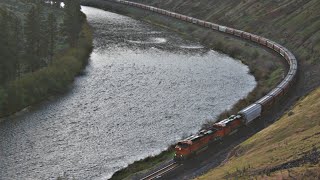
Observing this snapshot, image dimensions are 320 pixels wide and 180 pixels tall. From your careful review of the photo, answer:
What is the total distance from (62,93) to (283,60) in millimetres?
50939

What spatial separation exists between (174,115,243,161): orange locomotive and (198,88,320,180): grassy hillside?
14.3ft

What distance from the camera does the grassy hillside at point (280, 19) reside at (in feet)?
313

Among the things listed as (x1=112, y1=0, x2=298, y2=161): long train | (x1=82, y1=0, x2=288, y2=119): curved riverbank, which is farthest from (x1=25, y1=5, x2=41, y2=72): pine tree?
(x1=112, y1=0, x2=298, y2=161): long train

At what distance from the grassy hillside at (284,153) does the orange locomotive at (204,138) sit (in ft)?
14.3

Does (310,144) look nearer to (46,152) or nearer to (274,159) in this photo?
(274,159)

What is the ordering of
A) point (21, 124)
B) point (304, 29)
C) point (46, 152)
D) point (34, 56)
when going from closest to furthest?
point (46, 152)
point (21, 124)
point (34, 56)
point (304, 29)

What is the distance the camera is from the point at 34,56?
292 ft

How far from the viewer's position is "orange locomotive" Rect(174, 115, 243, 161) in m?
51.4

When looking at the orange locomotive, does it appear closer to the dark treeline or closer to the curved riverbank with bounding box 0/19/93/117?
the curved riverbank with bounding box 0/19/93/117

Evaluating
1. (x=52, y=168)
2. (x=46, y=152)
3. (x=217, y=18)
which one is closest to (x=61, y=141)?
(x=46, y=152)

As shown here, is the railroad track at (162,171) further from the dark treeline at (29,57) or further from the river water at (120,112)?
the dark treeline at (29,57)

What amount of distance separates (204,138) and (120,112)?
24.1m

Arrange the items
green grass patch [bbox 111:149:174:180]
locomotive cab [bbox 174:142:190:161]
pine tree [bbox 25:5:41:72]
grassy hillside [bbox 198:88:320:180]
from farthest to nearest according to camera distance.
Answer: pine tree [bbox 25:5:41:72] < green grass patch [bbox 111:149:174:180] < locomotive cab [bbox 174:142:190:161] < grassy hillside [bbox 198:88:320:180]

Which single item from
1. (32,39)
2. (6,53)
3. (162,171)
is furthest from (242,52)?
(162,171)
